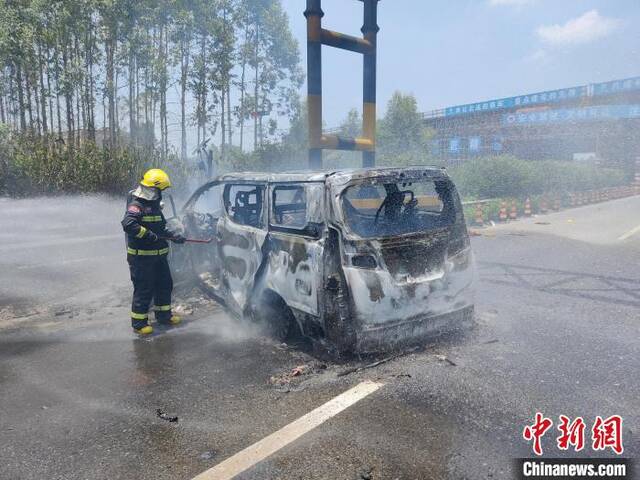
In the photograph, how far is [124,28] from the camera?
2108 centimetres

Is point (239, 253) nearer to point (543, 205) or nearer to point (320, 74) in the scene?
point (320, 74)

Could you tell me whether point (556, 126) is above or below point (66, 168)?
above

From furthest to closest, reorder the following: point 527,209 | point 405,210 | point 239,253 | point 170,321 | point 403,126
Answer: point 403,126, point 527,209, point 170,321, point 239,253, point 405,210

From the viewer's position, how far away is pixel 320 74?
380 inches

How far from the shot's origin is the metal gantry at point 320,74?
947 cm

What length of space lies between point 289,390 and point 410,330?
1.23m

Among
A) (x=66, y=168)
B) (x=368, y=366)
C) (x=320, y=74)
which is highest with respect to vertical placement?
(x=320, y=74)

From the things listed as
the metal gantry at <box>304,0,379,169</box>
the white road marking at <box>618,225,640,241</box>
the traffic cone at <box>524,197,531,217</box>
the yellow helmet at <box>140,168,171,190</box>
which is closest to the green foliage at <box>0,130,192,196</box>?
the metal gantry at <box>304,0,379,169</box>

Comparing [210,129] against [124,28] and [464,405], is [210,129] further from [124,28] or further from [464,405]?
[464,405]

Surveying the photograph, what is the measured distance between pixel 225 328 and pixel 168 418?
2050 millimetres

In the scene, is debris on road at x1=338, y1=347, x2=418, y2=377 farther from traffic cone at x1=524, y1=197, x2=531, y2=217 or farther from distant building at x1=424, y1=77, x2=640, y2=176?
distant building at x1=424, y1=77, x2=640, y2=176

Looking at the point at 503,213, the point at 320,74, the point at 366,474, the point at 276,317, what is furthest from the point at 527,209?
the point at 366,474

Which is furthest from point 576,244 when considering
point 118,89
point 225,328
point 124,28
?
point 118,89

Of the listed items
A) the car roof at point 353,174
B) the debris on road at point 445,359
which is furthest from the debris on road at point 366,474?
the car roof at point 353,174
